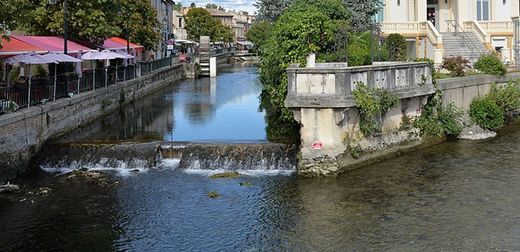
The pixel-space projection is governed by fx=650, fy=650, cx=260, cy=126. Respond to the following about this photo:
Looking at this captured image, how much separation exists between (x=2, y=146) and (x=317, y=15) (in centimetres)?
1455

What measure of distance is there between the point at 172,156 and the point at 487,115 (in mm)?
14484

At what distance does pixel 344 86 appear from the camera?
21734 millimetres

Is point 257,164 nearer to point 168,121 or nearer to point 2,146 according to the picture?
point 2,146

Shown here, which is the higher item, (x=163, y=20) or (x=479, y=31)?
(x=163, y=20)

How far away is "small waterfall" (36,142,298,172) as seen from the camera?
22.9m

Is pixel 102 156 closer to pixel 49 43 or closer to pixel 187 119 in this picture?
pixel 187 119

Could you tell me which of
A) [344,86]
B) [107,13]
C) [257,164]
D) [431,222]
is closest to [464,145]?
[344,86]

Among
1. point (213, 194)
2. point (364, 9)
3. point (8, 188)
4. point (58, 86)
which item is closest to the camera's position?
point (213, 194)

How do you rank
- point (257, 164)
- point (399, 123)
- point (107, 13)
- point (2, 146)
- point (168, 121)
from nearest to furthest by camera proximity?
point (2, 146) < point (257, 164) < point (399, 123) < point (168, 121) < point (107, 13)

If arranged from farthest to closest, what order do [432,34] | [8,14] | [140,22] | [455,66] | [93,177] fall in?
1. [140,22]
2. [432,34]
3. [455,66]
4. [8,14]
5. [93,177]

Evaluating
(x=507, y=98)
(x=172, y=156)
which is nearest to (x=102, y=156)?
(x=172, y=156)

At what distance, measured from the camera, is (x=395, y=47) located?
37344 mm

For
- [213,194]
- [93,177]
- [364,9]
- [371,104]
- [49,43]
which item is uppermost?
[364,9]

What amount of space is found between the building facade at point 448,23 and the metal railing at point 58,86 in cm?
1797
